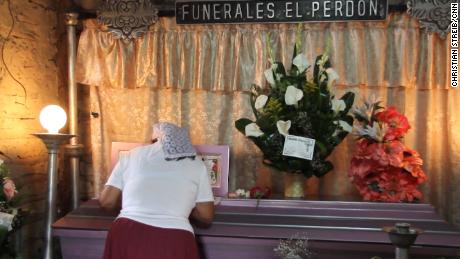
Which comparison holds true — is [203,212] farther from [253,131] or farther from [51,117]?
[51,117]

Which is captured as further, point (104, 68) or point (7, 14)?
point (104, 68)

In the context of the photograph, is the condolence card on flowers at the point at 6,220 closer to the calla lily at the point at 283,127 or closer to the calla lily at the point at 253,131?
the calla lily at the point at 253,131

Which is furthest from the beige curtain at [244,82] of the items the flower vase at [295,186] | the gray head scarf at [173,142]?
the gray head scarf at [173,142]

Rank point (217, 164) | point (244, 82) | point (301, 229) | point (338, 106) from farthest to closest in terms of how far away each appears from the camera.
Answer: point (244, 82)
point (217, 164)
point (338, 106)
point (301, 229)

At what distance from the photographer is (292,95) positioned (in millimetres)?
2660

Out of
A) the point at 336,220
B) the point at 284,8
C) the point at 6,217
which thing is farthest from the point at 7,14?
the point at 336,220

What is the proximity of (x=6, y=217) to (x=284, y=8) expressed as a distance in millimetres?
1977

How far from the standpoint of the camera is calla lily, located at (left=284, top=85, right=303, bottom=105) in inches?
105

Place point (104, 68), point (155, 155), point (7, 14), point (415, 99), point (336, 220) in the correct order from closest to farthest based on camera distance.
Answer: point (155, 155)
point (336, 220)
point (7, 14)
point (415, 99)
point (104, 68)

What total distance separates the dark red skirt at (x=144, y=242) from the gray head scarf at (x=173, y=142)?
0.35 m

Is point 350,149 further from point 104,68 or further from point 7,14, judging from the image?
point 7,14

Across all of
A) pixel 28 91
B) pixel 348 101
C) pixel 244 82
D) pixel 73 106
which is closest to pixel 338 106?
pixel 348 101

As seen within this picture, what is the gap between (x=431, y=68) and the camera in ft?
9.83

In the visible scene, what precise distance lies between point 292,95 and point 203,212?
0.80 m
